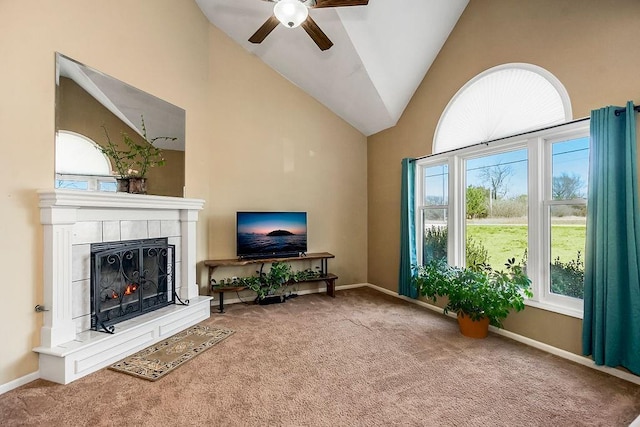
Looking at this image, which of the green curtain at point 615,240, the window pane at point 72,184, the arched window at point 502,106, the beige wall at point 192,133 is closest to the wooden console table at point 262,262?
the beige wall at point 192,133

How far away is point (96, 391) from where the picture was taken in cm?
211

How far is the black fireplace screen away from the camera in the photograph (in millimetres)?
2645

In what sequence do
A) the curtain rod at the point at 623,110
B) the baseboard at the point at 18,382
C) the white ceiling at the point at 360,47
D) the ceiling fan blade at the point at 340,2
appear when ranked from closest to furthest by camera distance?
the baseboard at the point at 18,382 → the curtain rod at the point at 623,110 → the ceiling fan blade at the point at 340,2 → the white ceiling at the point at 360,47

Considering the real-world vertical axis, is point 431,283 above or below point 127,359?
above

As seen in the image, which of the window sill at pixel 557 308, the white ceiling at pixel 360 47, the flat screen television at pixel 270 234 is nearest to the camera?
the window sill at pixel 557 308

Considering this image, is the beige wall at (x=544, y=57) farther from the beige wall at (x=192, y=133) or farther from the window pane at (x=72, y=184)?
the window pane at (x=72, y=184)

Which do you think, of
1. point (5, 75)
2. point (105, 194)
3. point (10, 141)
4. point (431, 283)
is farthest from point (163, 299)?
point (431, 283)

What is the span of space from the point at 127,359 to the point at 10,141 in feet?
6.22

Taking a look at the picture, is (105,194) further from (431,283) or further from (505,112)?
(505,112)

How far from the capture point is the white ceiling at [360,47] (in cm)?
344

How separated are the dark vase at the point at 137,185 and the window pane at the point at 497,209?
370cm

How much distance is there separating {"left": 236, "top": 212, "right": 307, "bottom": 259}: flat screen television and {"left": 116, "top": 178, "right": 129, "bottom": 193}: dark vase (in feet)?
4.71

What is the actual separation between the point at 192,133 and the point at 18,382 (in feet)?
9.49

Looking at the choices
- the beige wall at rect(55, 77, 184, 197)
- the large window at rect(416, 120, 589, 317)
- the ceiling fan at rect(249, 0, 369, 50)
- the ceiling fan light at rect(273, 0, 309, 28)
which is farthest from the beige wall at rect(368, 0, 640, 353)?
the beige wall at rect(55, 77, 184, 197)
